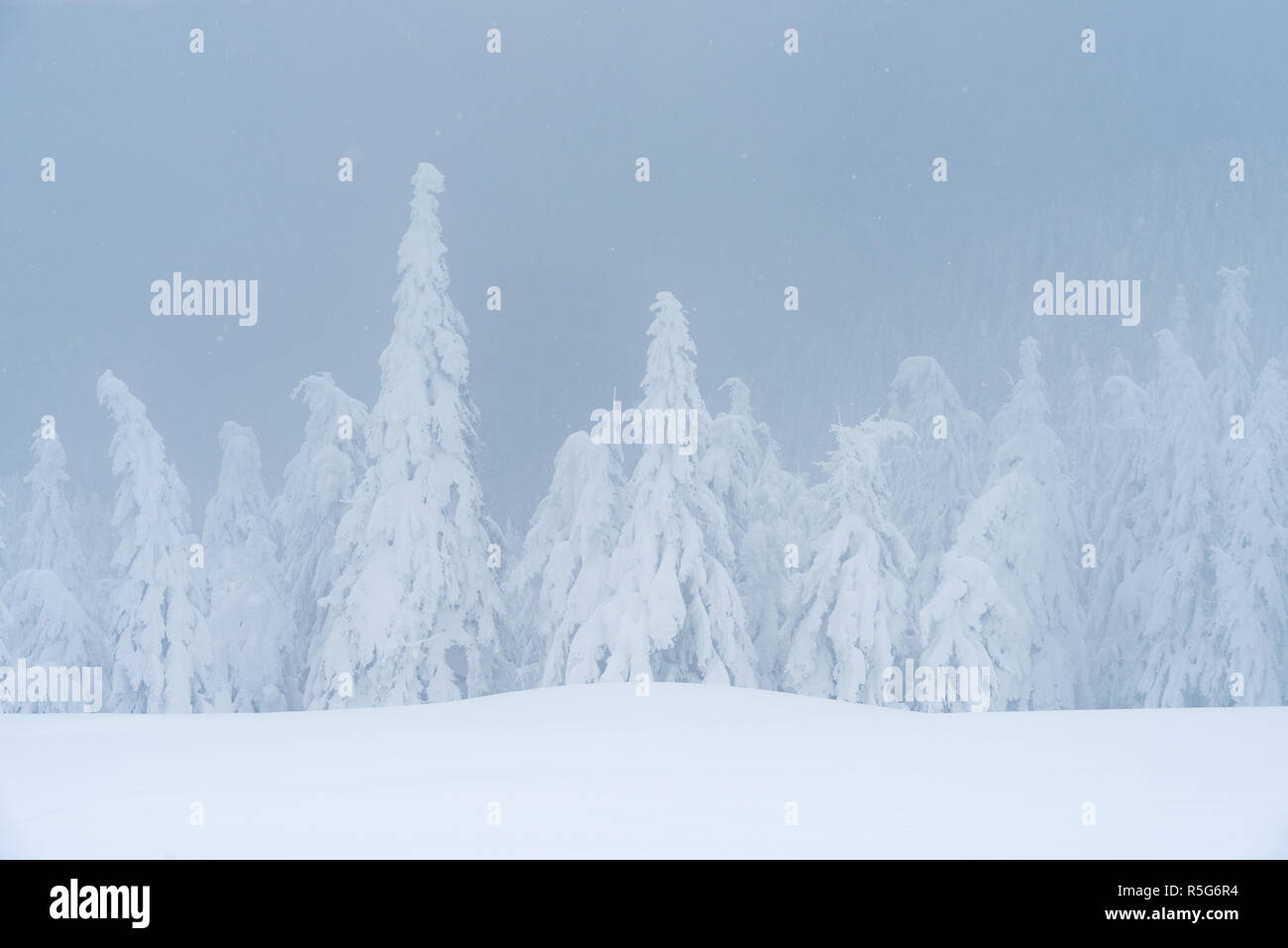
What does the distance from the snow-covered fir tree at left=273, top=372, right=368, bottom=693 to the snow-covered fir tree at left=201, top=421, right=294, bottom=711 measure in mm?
296

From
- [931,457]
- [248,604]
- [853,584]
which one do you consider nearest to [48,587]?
[248,604]

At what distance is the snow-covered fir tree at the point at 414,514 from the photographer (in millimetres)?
19469

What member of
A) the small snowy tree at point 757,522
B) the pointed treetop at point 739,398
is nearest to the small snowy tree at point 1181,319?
the small snowy tree at point 757,522

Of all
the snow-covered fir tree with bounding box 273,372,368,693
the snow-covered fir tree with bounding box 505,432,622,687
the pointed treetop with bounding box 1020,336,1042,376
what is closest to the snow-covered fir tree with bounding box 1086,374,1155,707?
the pointed treetop with bounding box 1020,336,1042,376

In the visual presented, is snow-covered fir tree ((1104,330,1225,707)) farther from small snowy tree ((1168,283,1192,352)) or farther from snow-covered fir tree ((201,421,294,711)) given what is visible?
snow-covered fir tree ((201,421,294,711))

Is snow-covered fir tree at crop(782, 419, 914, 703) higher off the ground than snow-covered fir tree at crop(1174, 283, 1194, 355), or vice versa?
snow-covered fir tree at crop(1174, 283, 1194, 355)

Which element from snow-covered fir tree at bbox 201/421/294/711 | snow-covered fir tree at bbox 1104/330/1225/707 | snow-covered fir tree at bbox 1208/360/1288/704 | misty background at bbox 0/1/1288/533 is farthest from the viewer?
misty background at bbox 0/1/1288/533

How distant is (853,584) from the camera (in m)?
19.7

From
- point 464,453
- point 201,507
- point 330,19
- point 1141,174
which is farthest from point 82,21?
point 1141,174

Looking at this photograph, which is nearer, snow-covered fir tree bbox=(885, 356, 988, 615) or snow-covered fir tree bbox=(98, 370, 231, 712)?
snow-covered fir tree bbox=(98, 370, 231, 712)

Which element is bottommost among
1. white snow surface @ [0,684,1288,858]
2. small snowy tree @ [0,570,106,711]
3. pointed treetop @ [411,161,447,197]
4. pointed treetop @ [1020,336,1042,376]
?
white snow surface @ [0,684,1288,858]

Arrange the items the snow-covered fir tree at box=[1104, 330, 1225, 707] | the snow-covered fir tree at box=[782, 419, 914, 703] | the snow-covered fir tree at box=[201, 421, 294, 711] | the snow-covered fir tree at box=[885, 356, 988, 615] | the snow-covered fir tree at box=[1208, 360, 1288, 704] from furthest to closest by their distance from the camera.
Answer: the snow-covered fir tree at box=[885, 356, 988, 615] → the snow-covered fir tree at box=[1104, 330, 1225, 707] → the snow-covered fir tree at box=[201, 421, 294, 711] → the snow-covered fir tree at box=[1208, 360, 1288, 704] → the snow-covered fir tree at box=[782, 419, 914, 703]

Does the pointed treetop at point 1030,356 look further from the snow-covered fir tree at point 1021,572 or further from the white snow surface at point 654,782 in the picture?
the white snow surface at point 654,782

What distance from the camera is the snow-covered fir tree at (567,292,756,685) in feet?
60.6
